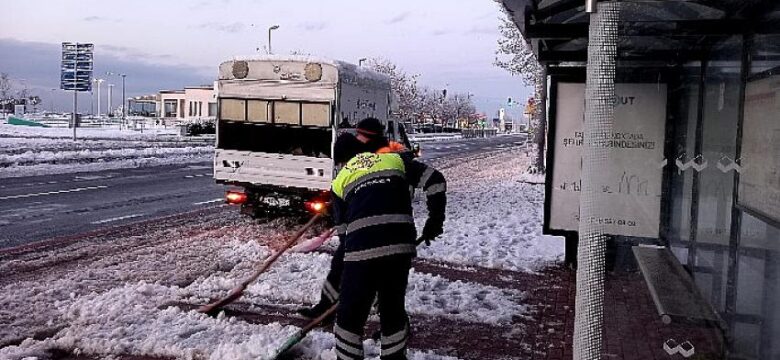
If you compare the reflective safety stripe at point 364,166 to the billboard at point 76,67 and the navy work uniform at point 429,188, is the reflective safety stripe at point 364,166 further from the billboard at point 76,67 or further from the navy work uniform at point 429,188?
the billboard at point 76,67

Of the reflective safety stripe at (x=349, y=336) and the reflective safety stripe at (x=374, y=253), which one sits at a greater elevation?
the reflective safety stripe at (x=374, y=253)

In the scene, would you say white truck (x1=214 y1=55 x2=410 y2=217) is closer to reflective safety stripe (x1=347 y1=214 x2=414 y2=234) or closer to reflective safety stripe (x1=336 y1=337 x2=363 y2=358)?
reflective safety stripe (x1=347 y1=214 x2=414 y2=234)

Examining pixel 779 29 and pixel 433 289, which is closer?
pixel 779 29

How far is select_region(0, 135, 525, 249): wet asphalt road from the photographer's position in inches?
498

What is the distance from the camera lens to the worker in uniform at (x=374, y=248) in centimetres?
473

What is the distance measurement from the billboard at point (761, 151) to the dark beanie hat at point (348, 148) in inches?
Answer: 103

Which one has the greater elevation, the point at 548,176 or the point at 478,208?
the point at 548,176

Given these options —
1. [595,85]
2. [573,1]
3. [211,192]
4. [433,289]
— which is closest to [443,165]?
[211,192]

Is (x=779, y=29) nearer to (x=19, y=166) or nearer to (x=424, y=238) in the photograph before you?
(x=424, y=238)

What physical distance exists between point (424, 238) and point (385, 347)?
0.89m

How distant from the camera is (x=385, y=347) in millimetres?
5008

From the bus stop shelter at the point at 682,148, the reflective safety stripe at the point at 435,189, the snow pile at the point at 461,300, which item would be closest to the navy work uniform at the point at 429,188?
the reflective safety stripe at the point at 435,189

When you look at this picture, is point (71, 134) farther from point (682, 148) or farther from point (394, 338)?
point (394, 338)

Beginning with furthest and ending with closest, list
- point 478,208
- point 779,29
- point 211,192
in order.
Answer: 1. point 211,192
2. point 478,208
3. point 779,29
